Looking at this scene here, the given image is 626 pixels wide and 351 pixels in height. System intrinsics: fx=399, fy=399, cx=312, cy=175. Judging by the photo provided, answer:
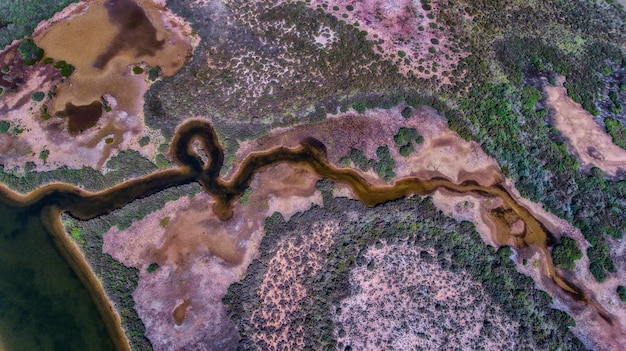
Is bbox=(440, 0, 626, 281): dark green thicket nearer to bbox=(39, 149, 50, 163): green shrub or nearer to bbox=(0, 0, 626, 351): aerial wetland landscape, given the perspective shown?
bbox=(0, 0, 626, 351): aerial wetland landscape

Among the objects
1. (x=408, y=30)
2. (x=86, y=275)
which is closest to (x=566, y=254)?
(x=408, y=30)

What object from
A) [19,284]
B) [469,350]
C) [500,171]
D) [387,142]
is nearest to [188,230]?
[19,284]

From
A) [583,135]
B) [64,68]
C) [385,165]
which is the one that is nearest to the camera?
[385,165]

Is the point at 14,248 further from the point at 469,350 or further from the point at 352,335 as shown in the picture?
the point at 469,350

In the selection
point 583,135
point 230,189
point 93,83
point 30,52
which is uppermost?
point 30,52

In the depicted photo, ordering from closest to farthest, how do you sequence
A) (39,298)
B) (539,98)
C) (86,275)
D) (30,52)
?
(39,298) → (86,275) → (539,98) → (30,52)

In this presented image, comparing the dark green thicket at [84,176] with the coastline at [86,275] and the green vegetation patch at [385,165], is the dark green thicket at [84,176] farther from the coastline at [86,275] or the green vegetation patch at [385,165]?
the green vegetation patch at [385,165]

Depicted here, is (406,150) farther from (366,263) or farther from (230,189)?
(230,189)

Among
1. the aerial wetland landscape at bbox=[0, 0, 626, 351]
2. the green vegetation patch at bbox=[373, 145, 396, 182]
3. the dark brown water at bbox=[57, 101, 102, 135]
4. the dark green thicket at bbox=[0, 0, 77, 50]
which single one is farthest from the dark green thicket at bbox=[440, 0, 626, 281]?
the dark green thicket at bbox=[0, 0, 77, 50]
